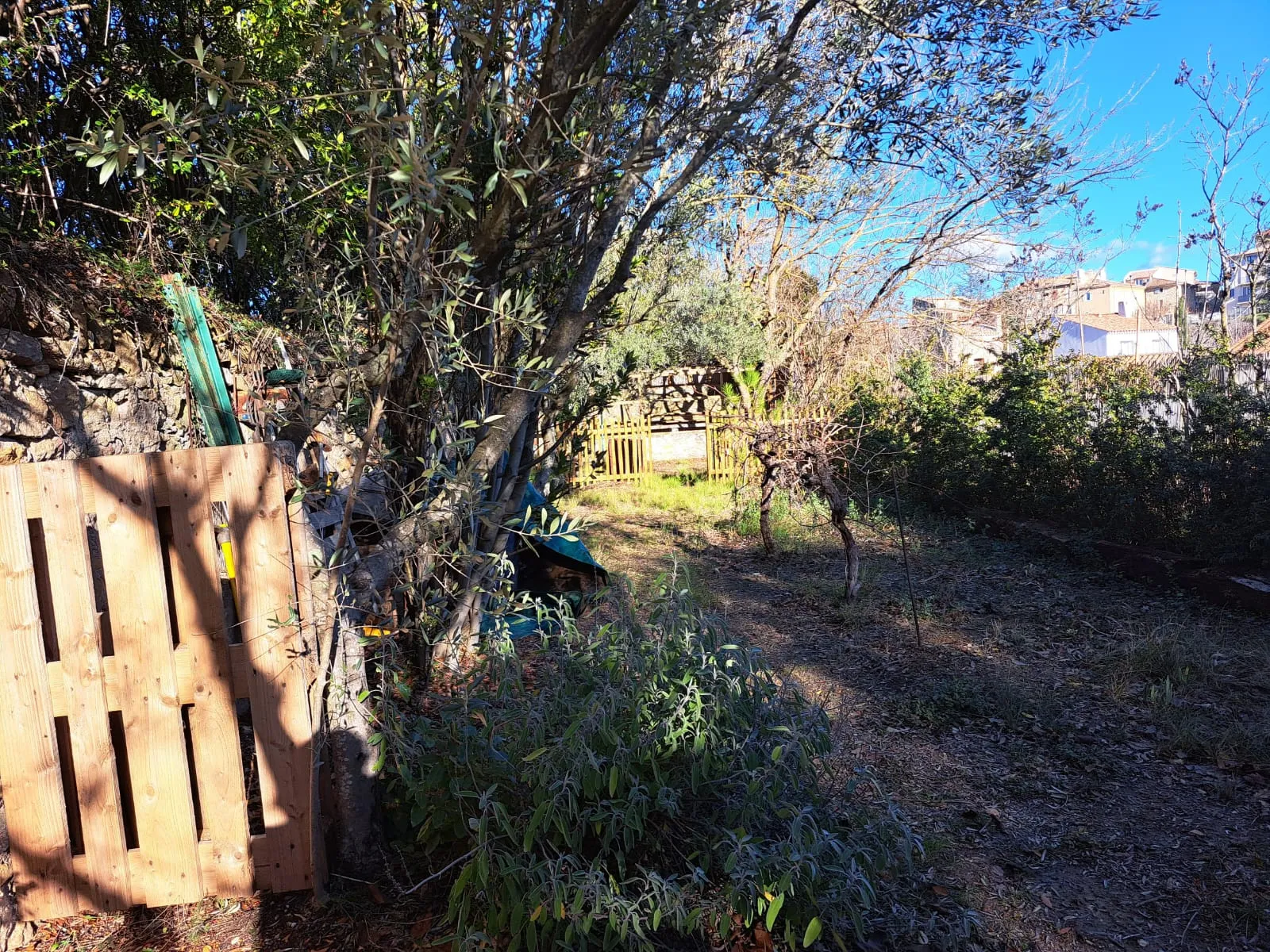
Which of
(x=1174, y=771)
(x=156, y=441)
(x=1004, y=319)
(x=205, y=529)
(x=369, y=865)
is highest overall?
(x=1004, y=319)

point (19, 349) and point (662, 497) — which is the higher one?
point (19, 349)

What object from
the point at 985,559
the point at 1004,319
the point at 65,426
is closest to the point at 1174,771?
the point at 985,559

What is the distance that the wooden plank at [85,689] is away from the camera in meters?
2.09

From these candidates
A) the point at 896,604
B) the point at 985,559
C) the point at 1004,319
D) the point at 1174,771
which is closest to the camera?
the point at 1174,771

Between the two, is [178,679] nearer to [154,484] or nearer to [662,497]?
[154,484]

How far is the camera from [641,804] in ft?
6.61

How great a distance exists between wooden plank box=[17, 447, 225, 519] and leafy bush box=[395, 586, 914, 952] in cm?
88

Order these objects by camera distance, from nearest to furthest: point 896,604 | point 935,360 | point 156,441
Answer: point 156,441, point 896,604, point 935,360

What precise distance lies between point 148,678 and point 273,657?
33 centimetres

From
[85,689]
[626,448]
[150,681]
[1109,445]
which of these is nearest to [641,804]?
[150,681]

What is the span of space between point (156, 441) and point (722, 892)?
4524mm

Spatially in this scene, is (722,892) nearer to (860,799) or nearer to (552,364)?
(860,799)

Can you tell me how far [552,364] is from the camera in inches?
114

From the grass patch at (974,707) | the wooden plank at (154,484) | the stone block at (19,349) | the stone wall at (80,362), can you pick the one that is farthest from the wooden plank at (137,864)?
the grass patch at (974,707)
